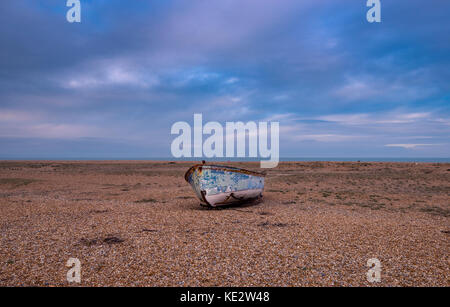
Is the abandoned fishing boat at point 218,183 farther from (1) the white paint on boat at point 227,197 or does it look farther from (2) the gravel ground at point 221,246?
(2) the gravel ground at point 221,246

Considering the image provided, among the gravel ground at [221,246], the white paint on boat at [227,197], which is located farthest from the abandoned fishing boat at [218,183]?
the gravel ground at [221,246]

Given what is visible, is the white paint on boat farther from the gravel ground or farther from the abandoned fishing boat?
the gravel ground

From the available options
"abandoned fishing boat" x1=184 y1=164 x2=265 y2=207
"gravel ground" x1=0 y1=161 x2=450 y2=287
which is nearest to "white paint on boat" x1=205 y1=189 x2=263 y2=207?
"abandoned fishing boat" x1=184 y1=164 x2=265 y2=207

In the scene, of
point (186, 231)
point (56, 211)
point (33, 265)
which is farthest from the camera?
point (56, 211)

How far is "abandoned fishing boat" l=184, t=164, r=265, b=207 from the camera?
13930 mm

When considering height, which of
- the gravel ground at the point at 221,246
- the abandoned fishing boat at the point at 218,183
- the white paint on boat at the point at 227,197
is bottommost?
the gravel ground at the point at 221,246

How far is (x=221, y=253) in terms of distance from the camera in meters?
7.69

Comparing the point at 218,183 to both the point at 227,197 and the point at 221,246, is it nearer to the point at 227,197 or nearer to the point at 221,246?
the point at 227,197

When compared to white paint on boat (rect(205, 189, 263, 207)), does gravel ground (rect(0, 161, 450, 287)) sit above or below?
below

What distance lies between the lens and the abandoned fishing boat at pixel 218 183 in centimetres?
1393
